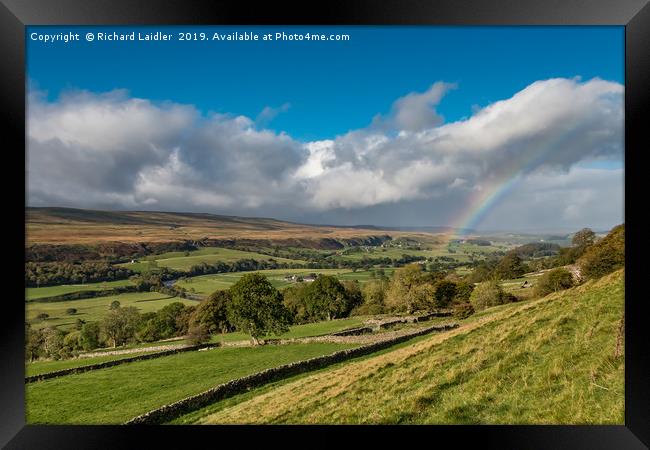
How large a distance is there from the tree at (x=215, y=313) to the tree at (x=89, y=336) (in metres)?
1.69

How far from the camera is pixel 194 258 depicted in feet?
18.5

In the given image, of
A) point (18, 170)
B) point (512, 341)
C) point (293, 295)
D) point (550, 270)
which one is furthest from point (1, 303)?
point (550, 270)

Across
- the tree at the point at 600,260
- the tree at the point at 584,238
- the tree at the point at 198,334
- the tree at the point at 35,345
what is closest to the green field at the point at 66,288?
the tree at the point at 35,345

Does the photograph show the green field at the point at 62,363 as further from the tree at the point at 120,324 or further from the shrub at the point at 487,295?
the shrub at the point at 487,295

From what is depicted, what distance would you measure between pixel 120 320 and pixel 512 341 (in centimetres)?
622

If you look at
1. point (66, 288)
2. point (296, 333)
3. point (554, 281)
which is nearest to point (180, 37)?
point (66, 288)

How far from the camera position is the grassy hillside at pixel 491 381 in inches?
125

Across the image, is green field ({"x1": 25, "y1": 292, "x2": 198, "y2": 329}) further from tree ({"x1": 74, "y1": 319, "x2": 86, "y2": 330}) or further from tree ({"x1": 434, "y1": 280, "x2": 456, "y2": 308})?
tree ({"x1": 434, "y1": 280, "x2": 456, "y2": 308})

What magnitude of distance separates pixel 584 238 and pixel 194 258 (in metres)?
6.68

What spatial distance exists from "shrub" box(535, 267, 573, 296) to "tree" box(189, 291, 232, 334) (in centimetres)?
538

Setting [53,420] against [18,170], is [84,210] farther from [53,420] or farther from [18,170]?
[53,420]

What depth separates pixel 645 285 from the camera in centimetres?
310

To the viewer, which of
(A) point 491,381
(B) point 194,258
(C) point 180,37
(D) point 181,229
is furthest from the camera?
(B) point 194,258

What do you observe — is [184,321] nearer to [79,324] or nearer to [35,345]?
[79,324]
